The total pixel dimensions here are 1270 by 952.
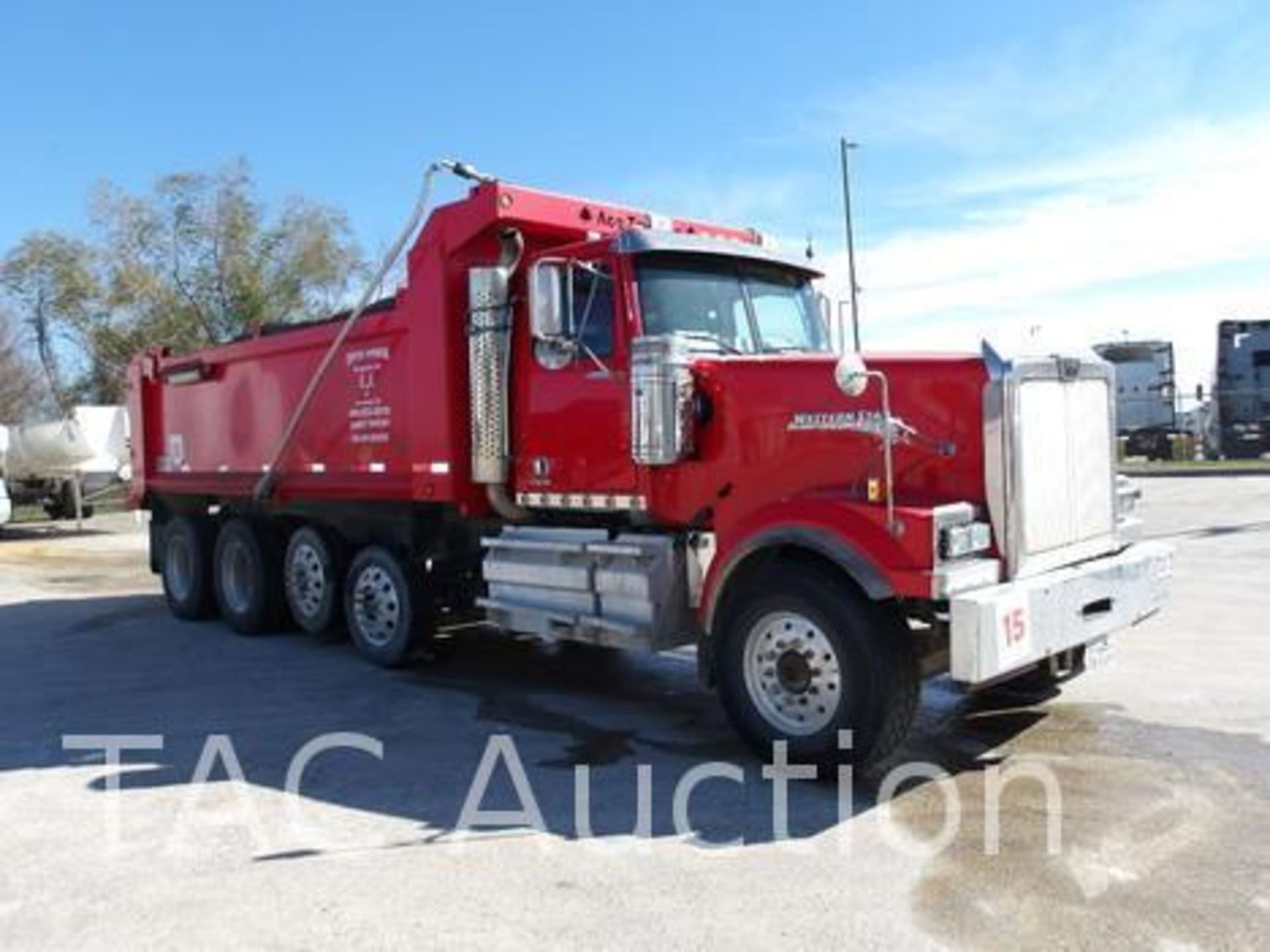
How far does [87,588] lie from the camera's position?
618 inches

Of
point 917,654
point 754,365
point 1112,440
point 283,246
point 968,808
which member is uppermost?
point 283,246

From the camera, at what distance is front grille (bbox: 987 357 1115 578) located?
232 inches

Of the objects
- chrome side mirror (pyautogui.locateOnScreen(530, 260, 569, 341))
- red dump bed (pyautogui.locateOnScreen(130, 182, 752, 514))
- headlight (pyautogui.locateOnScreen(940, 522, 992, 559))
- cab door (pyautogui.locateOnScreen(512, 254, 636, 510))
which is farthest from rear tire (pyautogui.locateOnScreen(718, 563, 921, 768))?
red dump bed (pyautogui.locateOnScreen(130, 182, 752, 514))

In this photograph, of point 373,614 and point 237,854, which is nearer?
point 237,854

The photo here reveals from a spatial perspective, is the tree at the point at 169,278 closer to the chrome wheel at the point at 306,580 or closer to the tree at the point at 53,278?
the tree at the point at 53,278

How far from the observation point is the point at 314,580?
10.5 m

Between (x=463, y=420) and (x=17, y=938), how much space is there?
15.3ft

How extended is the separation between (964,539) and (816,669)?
3.18 feet

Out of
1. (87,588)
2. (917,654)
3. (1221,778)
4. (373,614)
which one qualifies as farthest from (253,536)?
(1221,778)

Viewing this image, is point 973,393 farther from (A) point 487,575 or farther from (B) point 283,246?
(B) point 283,246

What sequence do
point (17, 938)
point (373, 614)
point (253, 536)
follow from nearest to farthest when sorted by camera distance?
1. point (17, 938)
2. point (373, 614)
3. point (253, 536)

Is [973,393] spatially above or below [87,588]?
above

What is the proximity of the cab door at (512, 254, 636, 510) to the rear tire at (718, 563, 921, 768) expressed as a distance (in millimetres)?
1453

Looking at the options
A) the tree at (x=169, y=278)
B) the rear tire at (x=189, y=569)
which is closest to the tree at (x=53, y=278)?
the tree at (x=169, y=278)
